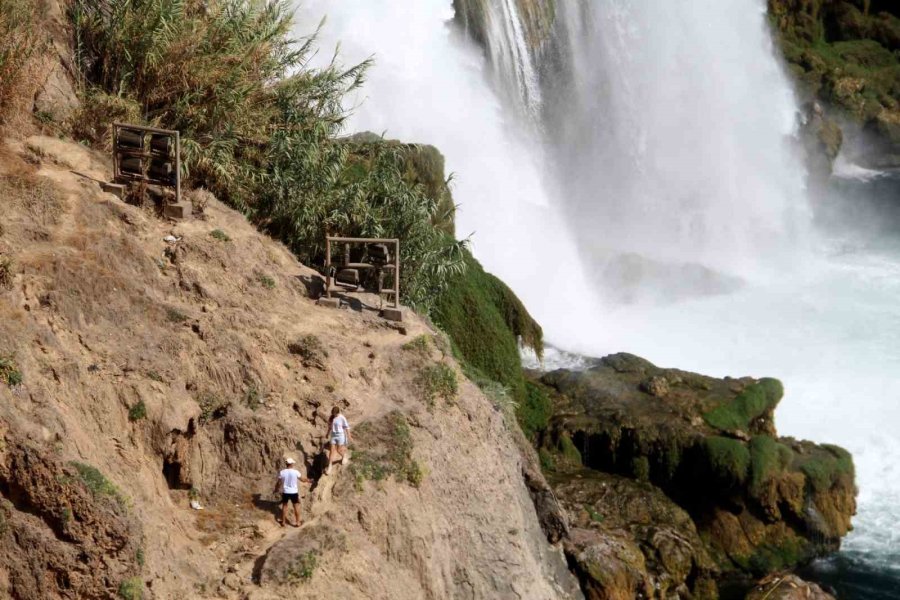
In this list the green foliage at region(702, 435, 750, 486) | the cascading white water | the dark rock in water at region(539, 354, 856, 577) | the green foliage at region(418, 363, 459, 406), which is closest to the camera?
the green foliage at region(418, 363, 459, 406)

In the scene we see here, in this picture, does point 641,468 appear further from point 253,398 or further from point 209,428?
point 209,428

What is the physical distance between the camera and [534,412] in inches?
736

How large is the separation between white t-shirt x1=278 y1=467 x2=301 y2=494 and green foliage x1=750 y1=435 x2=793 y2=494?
940 cm

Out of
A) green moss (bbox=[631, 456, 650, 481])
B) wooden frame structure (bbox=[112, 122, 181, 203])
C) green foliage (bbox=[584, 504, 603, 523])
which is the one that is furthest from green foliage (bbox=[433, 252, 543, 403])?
wooden frame structure (bbox=[112, 122, 181, 203])

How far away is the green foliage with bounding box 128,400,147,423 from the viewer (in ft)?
34.9

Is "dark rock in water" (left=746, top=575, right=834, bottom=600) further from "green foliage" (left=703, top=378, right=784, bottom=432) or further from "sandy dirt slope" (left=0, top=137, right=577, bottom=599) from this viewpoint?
"sandy dirt slope" (left=0, top=137, right=577, bottom=599)

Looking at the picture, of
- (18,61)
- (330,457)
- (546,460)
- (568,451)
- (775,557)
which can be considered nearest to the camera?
(330,457)

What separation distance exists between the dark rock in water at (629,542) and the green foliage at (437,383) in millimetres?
3645

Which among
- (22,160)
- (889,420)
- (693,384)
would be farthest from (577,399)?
(22,160)

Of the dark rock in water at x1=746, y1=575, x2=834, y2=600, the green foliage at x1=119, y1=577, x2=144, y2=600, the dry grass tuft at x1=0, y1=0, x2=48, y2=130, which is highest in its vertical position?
the dry grass tuft at x1=0, y1=0, x2=48, y2=130

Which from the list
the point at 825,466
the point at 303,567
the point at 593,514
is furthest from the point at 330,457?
the point at 825,466

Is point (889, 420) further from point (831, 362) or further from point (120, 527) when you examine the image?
point (120, 527)

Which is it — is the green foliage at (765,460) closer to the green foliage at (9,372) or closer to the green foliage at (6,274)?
the green foliage at (6,274)

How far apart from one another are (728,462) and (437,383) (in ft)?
22.5
